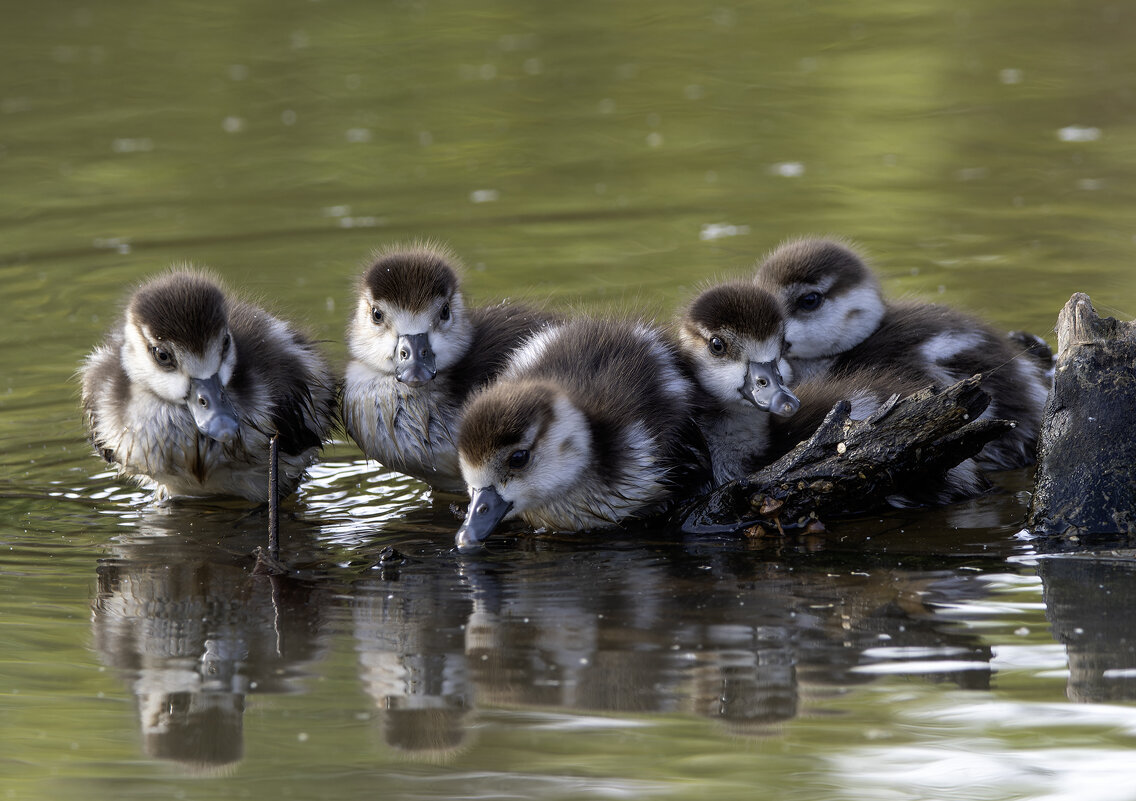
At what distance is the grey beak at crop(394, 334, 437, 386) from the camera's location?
18.1ft

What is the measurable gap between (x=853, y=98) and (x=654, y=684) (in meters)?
9.18

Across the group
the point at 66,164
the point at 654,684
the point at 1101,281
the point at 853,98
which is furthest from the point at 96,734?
the point at 853,98

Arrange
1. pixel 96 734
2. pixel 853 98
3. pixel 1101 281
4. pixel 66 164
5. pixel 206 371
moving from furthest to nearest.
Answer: pixel 853 98
pixel 66 164
pixel 1101 281
pixel 206 371
pixel 96 734

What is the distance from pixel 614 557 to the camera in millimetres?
5008

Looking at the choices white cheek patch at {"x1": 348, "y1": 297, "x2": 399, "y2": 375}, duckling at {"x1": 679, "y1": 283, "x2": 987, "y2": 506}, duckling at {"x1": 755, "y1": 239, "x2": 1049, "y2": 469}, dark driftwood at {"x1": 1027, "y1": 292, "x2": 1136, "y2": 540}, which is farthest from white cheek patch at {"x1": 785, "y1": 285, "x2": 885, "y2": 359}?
white cheek patch at {"x1": 348, "y1": 297, "x2": 399, "y2": 375}

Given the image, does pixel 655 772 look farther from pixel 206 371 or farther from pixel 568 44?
pixel 568 44

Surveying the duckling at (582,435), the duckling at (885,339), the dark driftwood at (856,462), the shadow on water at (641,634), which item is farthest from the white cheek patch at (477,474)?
the duckling at (885,339)

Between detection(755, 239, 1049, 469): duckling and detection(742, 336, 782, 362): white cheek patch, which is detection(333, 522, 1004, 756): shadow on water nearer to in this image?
detection(742, 336, 782, 362): white cheek patch

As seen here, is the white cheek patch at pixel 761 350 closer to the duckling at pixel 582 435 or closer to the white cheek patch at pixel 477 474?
the duckling at pixel 582 435

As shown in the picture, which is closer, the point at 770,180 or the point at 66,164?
the point at 770,180

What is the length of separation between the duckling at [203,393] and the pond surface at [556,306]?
0.69ft

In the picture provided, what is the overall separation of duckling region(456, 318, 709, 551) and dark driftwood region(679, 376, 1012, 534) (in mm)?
257

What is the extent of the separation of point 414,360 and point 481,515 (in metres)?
0.84

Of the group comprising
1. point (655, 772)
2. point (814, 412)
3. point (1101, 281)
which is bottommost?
point (655, 772)
